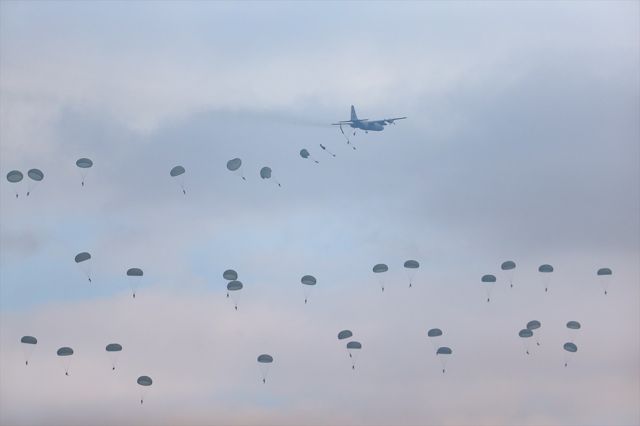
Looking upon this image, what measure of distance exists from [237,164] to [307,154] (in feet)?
28.9

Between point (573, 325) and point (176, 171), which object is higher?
point (176, 171)

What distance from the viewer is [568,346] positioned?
154m

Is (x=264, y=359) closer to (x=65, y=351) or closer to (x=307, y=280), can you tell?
(x=307, y=280)

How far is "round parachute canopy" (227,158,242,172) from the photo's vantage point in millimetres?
150500

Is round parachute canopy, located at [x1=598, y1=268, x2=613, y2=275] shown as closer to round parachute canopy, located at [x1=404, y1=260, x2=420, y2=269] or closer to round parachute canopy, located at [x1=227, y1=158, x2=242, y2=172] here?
round parachute canopy, located at [x1=404, y1=260, x2=420, y2=269]

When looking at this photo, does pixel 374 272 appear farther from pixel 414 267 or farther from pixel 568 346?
pixel 568 346

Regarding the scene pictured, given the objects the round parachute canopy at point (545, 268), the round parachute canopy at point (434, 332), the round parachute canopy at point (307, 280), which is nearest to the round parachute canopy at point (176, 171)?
the round parachute canopy at point (307, 280)

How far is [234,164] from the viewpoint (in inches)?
5965

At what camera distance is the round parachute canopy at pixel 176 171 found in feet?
486

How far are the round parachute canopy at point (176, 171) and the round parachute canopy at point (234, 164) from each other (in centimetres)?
513

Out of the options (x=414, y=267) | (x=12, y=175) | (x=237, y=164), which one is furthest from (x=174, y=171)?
(x=414, y=267)

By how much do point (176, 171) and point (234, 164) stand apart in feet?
22.2

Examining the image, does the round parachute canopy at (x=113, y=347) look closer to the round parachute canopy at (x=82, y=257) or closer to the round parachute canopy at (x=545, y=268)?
the round parachute canopy at (x=82, y=257)

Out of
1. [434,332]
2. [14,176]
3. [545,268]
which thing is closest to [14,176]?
[14,176]
